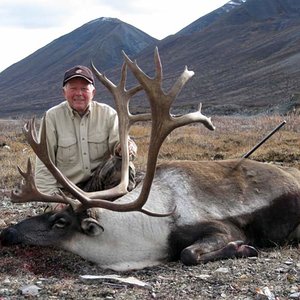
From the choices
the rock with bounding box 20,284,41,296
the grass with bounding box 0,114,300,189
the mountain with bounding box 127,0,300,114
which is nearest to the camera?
the rock with bounding box 20,284,41,296

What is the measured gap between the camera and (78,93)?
583 centimetres

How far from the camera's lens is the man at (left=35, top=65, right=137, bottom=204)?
5.86 m

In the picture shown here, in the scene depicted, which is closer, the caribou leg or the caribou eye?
the caribou leg

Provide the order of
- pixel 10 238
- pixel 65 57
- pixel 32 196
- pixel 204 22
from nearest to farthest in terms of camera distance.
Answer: pixel 32 196 → pixel 10 238 → pixel 204 22 → pixel 65 57

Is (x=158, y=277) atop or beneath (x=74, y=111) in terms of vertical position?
beneath

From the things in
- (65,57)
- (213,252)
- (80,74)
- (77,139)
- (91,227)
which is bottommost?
(213,252)

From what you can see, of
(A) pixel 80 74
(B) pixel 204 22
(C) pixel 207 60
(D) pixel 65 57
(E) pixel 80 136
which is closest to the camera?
(A) pixel 80 74

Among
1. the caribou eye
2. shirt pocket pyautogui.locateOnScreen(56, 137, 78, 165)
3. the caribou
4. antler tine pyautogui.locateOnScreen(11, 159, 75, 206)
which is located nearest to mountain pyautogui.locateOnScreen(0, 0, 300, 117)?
shirt pocket pyautogui.locateOnScreen(56, 137, 78, 165)

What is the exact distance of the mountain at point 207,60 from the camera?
52.1m

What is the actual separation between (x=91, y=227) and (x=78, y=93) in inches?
62.7

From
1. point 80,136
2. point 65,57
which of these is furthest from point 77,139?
point 65,57

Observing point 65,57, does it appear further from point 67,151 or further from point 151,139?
point 151,139

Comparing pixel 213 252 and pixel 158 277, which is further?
pixel 213 252

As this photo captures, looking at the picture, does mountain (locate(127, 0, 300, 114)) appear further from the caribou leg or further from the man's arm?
the caribou leg
